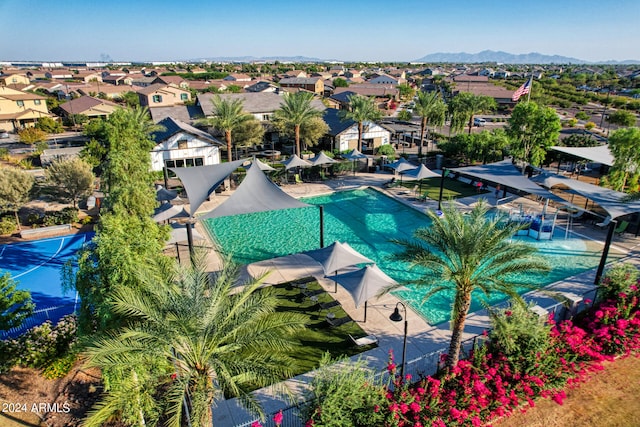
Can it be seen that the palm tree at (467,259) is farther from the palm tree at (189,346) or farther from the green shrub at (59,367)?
the green shrub at (59,367)

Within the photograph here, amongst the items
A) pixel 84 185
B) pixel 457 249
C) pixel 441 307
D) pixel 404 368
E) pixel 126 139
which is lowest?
pixel 441 307

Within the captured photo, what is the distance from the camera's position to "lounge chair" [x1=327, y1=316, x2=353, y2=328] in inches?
577

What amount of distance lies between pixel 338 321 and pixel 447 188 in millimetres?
19922

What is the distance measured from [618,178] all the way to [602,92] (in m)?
104

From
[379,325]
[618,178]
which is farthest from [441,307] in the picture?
[618,178]

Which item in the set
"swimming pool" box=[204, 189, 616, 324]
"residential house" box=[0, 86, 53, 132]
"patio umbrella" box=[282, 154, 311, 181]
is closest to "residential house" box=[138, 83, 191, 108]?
"residential house" box=[0, 86, 53, 132]

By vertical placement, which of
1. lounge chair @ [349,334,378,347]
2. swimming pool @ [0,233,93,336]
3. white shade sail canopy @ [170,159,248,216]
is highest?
white shade sail canopy @ [170,159,248,216]

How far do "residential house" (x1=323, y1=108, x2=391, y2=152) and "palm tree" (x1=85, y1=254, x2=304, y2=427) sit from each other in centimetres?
3122

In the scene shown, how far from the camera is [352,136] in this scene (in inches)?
1575

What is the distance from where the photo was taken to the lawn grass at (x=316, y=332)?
43.5ft

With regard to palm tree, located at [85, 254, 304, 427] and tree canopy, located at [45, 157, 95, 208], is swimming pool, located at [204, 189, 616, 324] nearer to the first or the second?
tree canopy, located at [45, 157, 95, 208]

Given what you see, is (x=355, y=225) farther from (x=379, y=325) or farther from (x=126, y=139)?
(x=126, y=139)

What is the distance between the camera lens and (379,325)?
49.0 feet

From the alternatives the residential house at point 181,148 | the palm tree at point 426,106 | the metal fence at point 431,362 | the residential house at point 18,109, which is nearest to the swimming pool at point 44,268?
the metal fence at point 431,362
